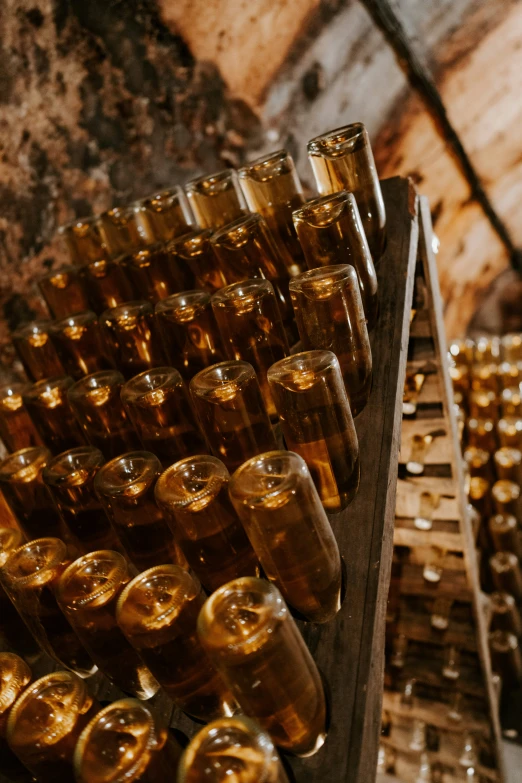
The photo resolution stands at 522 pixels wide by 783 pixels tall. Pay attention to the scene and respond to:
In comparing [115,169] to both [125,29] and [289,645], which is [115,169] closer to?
[125,29]

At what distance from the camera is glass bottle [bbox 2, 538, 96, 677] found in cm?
79

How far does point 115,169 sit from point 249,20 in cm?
84

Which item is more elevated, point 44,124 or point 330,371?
point 44,124

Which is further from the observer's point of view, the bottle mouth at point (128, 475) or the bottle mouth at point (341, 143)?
the bottle mouth at point (341, 143)

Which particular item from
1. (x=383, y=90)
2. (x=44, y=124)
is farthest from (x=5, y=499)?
(x=383, y=90)

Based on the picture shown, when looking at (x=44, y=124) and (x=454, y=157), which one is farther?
(x=454, y=157)

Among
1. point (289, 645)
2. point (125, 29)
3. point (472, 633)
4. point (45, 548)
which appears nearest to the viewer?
point (289, 645)

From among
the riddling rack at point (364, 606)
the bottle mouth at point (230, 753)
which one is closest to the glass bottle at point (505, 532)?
the riddling rack at point (364, 606)

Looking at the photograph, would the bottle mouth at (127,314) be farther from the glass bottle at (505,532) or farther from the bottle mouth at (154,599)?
the glass bottle at (505,532)

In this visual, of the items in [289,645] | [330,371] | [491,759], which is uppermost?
[330,371]

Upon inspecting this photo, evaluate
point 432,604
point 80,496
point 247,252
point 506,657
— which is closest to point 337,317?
point 247,252

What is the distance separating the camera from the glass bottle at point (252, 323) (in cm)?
90

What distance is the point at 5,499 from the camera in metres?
1.05

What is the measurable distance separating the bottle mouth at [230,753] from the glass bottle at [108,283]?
979 mm
